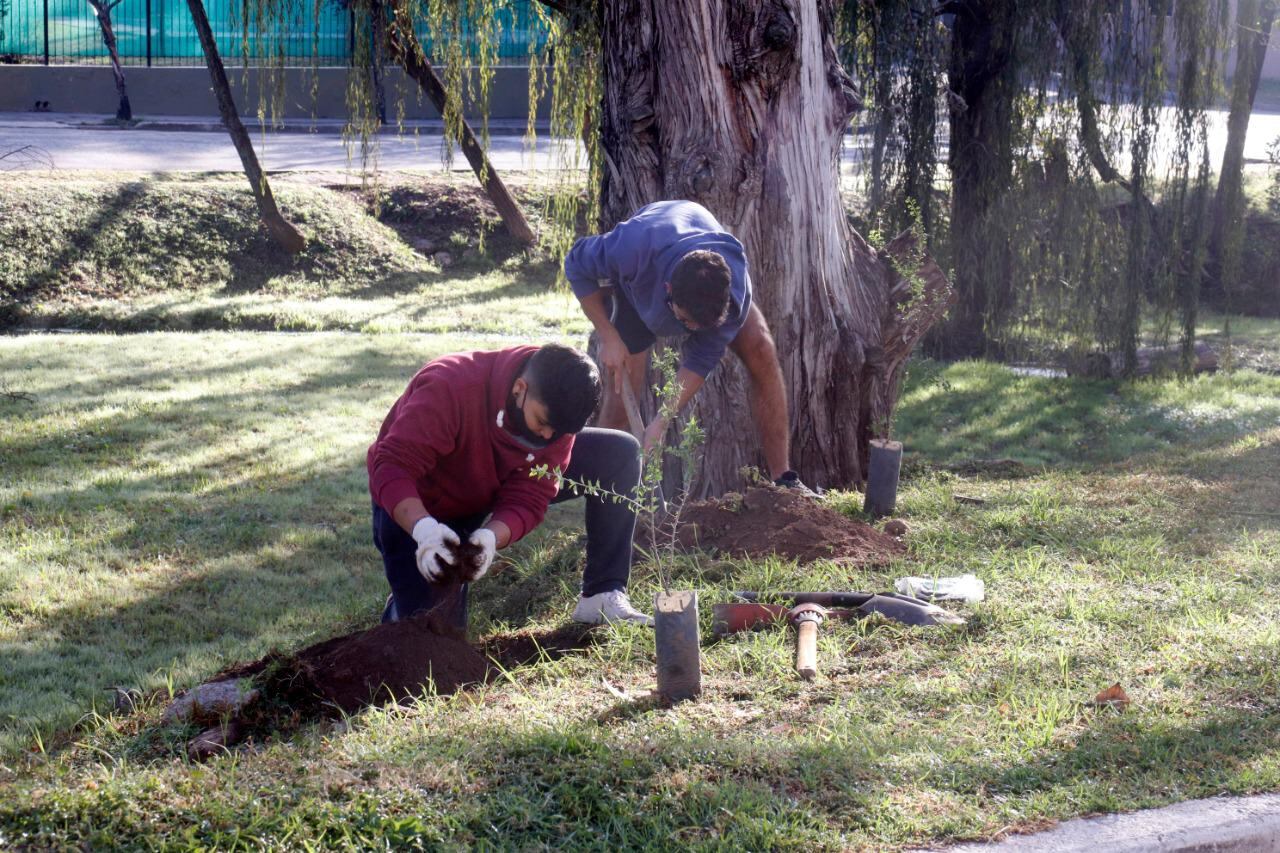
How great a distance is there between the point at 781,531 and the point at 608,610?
3.56 ft

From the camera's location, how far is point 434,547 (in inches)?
149

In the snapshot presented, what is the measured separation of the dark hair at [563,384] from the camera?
3836 millimetres

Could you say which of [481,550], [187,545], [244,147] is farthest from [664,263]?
[244,147]

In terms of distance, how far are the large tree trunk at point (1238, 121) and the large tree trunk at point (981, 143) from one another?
2629 mm

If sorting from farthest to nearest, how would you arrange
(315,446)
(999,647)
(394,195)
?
(394,195)
(315,446)
(999,647)

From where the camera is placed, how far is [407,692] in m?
3.87

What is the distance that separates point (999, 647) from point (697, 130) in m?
3.10

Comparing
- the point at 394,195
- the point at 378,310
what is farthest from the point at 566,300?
the point at 394,195

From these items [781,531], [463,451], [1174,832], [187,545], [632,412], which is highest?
[463,451]

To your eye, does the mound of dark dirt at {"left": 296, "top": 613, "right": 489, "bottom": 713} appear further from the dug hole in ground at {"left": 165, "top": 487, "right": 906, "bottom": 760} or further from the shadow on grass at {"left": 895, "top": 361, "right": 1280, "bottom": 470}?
the shadow on grass at {"left": 895, "top": 361, "right": 1280, "bottom": 470}

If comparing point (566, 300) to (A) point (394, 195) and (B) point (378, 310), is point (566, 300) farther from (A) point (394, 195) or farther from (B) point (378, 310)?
(A) point (394, 195)

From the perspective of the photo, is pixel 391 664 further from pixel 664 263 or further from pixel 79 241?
pixel 79 241

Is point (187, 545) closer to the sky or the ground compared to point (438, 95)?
closer to the ground

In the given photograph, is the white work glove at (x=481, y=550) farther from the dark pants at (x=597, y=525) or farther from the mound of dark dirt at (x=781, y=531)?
the mound of dark dirt at (x=781, y=531)
